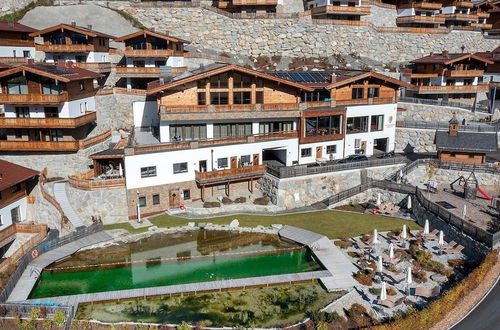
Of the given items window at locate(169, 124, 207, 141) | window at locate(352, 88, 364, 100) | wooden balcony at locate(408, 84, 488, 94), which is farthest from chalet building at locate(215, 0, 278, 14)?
window at locate(169, 124, 207, 141)

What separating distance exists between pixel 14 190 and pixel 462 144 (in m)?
44.0

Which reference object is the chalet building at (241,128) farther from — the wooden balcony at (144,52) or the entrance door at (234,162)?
the wooden balcony at (144,52)

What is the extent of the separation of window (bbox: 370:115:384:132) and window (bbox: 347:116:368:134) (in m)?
0.93

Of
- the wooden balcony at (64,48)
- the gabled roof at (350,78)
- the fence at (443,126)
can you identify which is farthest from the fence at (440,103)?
the wooden balcony at (64,48)

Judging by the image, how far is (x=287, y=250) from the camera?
33875mm

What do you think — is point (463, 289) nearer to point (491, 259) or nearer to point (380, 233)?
point (491, 259)

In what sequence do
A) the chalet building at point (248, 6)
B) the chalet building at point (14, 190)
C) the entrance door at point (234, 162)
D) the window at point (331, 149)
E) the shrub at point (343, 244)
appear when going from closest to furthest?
1. the shrub at point (343, 244)
2. the chalet building at point (14, 190)
3. the entrance door at point (234, 162)
4. the window at point (331, 149)
5. the chalet building at point (248, 6)

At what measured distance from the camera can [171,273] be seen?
30.9 m

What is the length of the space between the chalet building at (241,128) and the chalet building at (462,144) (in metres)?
7.23

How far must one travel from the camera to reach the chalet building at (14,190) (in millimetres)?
36938

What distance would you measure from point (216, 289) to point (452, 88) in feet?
167

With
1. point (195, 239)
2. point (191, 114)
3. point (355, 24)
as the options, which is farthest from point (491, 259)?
point (355, 24)

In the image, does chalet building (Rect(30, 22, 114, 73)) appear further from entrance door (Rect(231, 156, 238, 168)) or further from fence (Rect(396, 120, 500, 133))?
fence (Rect(396, 120, 500, 133))

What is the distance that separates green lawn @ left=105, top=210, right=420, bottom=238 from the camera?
37156mm
